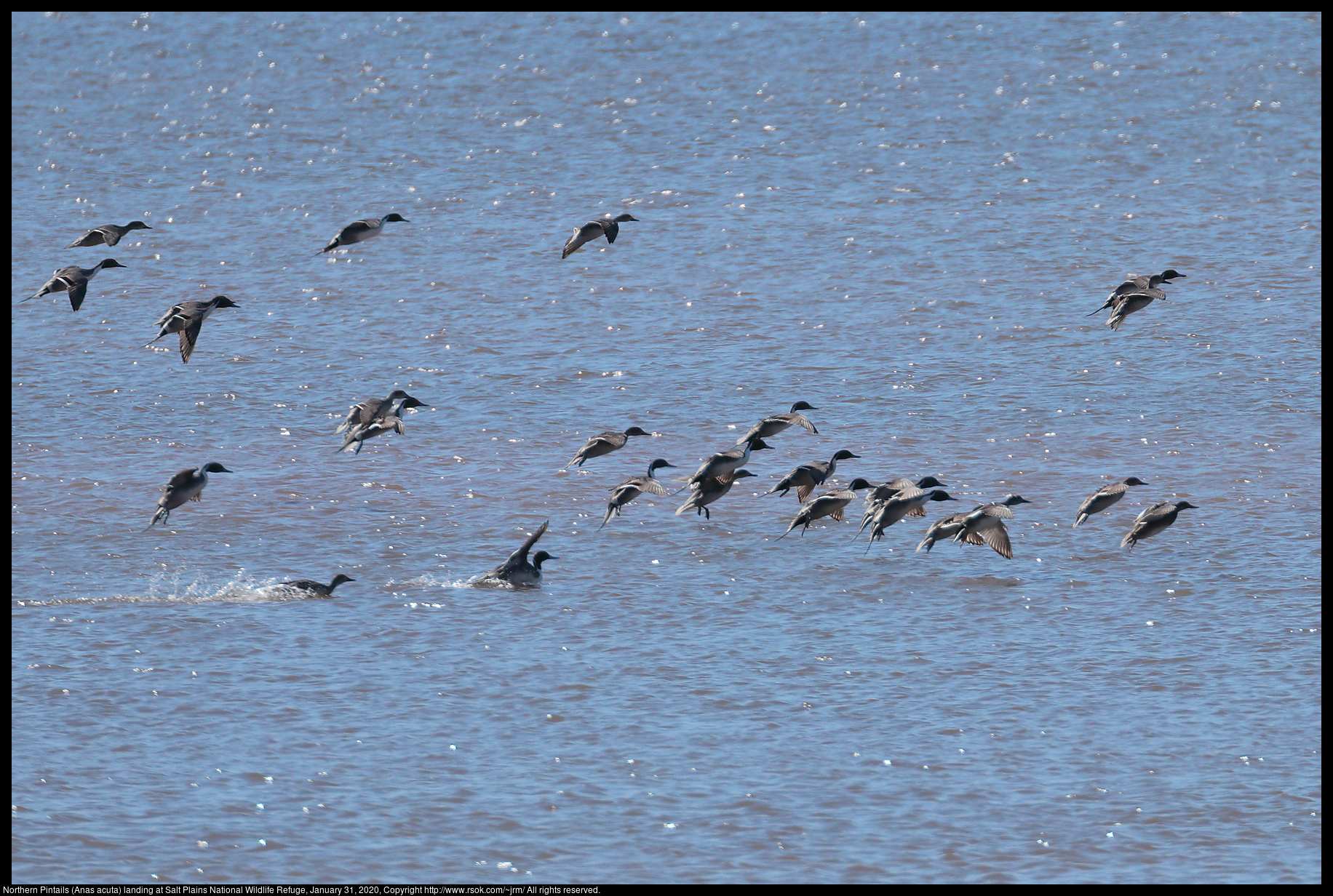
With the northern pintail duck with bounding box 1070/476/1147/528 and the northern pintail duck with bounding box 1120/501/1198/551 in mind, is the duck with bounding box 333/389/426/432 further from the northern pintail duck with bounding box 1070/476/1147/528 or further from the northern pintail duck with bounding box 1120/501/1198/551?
the northern pintail duck with bounding box 1120/501/1198/551

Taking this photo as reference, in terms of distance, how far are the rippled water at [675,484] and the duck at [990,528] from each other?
9.7 inches

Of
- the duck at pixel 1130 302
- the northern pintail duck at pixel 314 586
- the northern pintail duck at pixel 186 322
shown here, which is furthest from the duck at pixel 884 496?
the northern pintail duck at pixel 186 322

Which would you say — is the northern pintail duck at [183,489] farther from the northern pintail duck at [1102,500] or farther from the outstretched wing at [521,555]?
the northern pintail duck at [1102,500]

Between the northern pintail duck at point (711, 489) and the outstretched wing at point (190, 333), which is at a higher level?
the outstretched wing at point (190, 333)

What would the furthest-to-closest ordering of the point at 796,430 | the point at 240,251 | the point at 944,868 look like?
1. the point at 240,251
2. the point at 796,430
3. the point at 944,868

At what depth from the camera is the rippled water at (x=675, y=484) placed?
1285cm

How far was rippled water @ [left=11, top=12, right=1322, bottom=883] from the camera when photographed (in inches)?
506

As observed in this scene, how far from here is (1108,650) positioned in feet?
52.0

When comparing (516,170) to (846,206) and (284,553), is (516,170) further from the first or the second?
(284,553)

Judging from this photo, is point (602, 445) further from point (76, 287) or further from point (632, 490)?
point (76, 287)

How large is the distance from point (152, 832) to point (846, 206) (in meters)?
27.7

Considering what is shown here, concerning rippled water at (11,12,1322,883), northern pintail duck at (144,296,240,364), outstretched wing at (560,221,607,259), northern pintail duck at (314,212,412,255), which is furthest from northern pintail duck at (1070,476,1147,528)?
northern pintail duck at (144,296,240,364)
